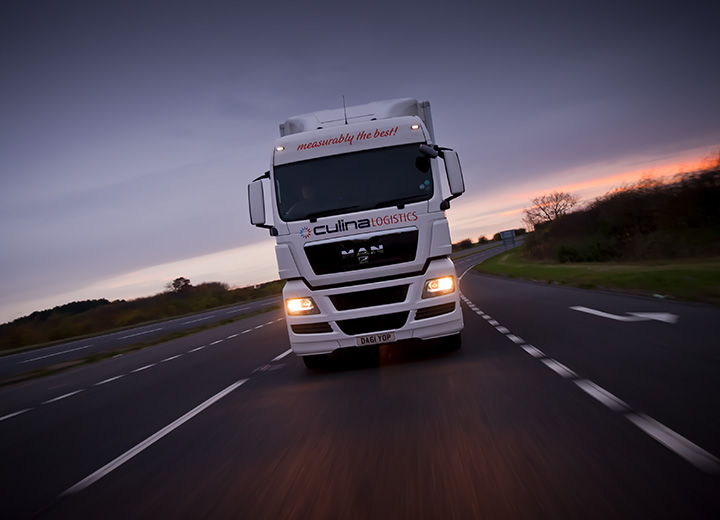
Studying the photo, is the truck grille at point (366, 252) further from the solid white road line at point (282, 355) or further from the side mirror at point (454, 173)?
the solid white road line at point (282, 355)

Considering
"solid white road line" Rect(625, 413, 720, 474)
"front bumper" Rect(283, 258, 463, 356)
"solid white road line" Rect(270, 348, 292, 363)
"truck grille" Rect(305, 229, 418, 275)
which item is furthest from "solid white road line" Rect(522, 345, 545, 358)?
"solid white road line" Rect(270, 348, 292, 363)

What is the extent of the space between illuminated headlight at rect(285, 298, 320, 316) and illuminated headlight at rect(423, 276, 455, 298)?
5.22ft

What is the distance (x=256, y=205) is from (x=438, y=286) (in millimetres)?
2969

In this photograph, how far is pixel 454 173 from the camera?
831cm

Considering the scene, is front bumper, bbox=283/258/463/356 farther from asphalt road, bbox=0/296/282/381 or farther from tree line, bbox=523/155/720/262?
tree line, bbox=523/155/720/262

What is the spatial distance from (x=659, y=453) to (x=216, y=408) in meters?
5.13

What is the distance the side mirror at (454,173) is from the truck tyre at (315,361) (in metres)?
3.30

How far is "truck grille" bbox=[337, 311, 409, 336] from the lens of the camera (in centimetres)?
806

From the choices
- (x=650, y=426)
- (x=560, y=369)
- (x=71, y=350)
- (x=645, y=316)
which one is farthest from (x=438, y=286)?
(x=71, y=350)

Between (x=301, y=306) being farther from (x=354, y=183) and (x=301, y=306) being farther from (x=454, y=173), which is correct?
(x=454, y=173)

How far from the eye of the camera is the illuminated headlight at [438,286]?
809 cm

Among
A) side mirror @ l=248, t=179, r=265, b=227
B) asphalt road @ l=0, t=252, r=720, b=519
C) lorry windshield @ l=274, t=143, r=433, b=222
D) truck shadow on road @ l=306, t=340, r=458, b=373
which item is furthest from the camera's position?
truck shadow on road @ l=306, t=340, r=458, b=373

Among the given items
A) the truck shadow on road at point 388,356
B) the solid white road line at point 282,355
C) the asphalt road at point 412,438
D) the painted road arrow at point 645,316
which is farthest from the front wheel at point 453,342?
the painted road arrow at point 645,316

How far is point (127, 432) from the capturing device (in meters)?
6.53
